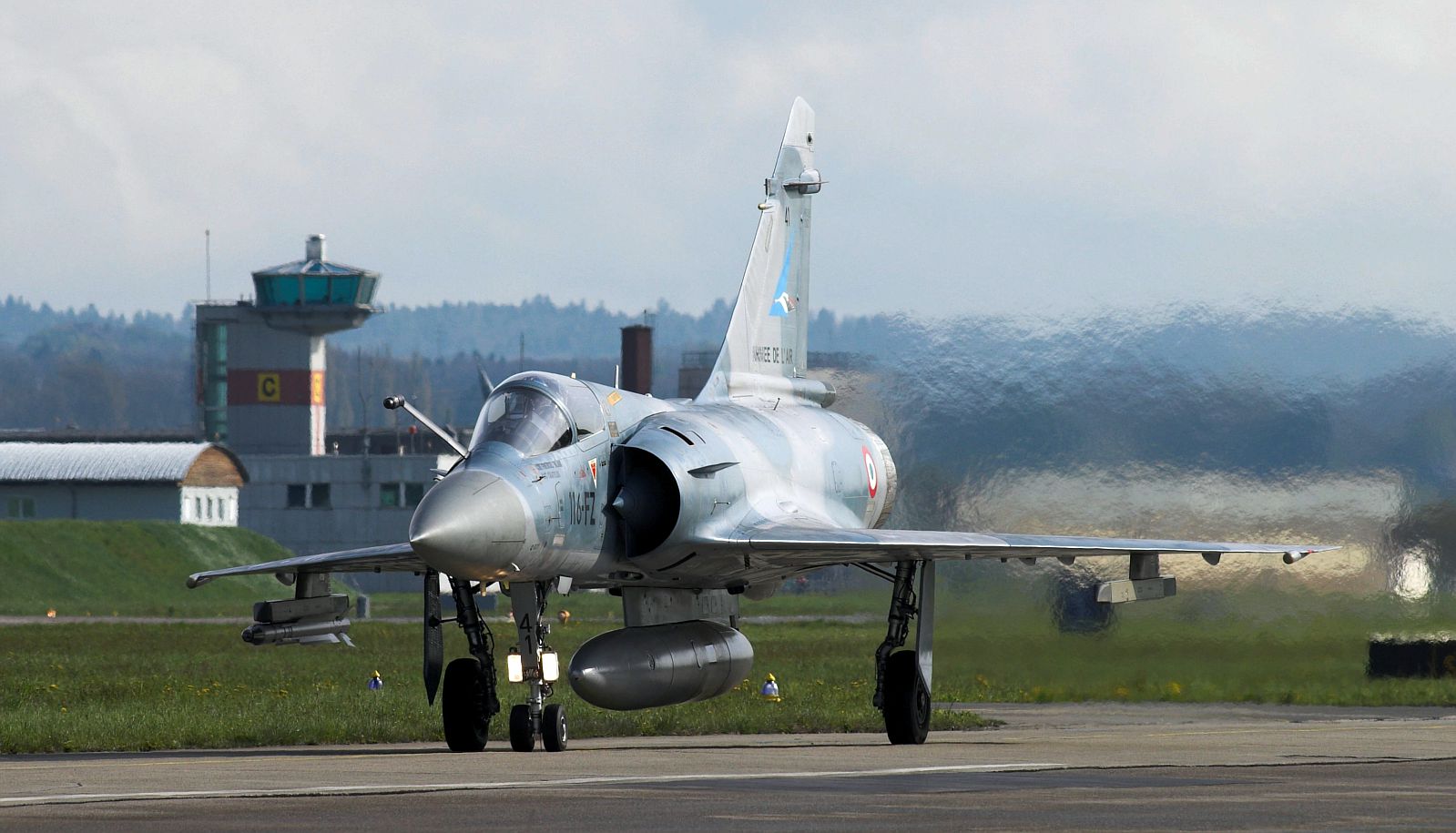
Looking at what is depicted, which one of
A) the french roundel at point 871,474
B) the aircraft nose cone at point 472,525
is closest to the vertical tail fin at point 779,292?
the french roundel at point 871,474

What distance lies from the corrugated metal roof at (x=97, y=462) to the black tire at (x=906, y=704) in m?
73.8

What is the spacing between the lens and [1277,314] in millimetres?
27906

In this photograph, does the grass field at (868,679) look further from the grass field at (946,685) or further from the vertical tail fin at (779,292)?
the vertical tail fin at (779,292)

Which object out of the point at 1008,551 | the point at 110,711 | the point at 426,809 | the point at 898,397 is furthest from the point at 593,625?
the point at 426,809

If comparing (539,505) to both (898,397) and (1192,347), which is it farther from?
(1192,347)

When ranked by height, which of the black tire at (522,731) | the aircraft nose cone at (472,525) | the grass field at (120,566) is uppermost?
the aircraft nose cone at (472,525)

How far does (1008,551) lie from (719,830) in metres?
9.58

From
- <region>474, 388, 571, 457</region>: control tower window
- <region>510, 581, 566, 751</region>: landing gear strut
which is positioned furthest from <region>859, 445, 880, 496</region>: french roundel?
<region>474, 388, 571, 457</region>: control tower window

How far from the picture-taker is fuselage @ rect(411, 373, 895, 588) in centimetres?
1756

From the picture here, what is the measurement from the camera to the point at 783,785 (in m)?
14.3

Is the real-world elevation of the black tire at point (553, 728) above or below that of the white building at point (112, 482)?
above

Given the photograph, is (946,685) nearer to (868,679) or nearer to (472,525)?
(868,679)

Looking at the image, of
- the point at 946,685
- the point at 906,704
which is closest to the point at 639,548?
the point at 906,704

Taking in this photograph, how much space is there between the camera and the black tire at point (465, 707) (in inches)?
765
